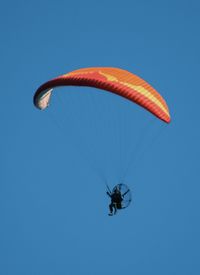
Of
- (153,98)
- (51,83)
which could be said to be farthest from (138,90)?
(51,83)

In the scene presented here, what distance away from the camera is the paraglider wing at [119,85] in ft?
127

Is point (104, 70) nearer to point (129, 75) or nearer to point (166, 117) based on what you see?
point (129, 75)

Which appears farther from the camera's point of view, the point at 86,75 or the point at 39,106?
the point at 39,106

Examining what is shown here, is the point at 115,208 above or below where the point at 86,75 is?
below

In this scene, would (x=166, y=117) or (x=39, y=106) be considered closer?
(x=166, y=117)

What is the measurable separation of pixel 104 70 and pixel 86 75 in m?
1.43

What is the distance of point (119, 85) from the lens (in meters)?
38.8

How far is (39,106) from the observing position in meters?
42.5

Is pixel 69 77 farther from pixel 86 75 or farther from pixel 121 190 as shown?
pixel 121 190

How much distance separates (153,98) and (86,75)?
2.71 m

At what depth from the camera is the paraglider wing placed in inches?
1521

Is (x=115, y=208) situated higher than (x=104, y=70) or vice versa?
(x=104, y=70)

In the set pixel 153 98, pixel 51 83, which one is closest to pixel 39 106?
pixel 51 83

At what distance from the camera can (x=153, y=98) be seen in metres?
39.4
